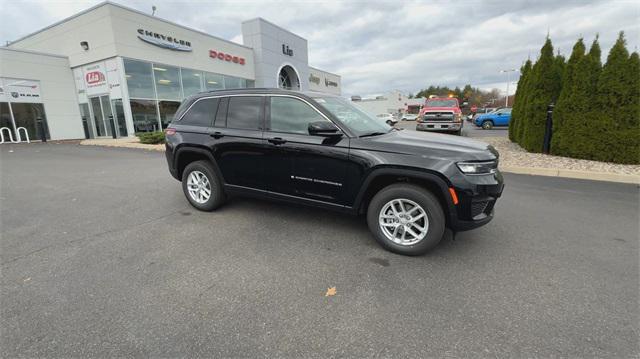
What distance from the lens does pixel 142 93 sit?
17.0 meters

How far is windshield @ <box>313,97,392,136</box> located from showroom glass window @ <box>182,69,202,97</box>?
60.5ft

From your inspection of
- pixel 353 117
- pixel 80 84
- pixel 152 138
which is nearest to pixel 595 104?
pixel 353 117

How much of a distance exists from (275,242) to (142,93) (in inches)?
682

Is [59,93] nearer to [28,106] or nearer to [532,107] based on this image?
[28,106]

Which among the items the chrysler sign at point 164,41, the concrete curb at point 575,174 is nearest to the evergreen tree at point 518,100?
the concrete curb at point 575,174

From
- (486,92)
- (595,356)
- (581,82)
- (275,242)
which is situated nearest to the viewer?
(595,356)

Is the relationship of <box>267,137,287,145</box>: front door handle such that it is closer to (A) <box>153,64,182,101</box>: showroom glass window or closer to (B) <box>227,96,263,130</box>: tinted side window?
(B) <box>227,96,263,130</box>: tinted side window

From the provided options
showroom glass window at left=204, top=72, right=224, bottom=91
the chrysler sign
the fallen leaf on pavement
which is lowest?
the fallen leaf on pavement

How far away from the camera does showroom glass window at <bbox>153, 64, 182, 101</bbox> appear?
17734 millimetres

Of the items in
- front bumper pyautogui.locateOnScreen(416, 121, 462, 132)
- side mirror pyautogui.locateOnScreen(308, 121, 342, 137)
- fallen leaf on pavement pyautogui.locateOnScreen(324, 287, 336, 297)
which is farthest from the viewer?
front bumper pyautogui.locateOnScreen(416, 121, 462, 132)

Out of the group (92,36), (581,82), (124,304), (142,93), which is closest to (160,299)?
(124,304)

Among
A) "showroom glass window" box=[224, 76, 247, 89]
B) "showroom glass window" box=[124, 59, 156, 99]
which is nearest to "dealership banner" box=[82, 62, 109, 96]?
"showroom glass window" box=[124, 59, 156, 99]

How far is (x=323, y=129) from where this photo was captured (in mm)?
3299

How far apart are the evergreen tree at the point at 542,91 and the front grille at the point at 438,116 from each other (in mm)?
4725
